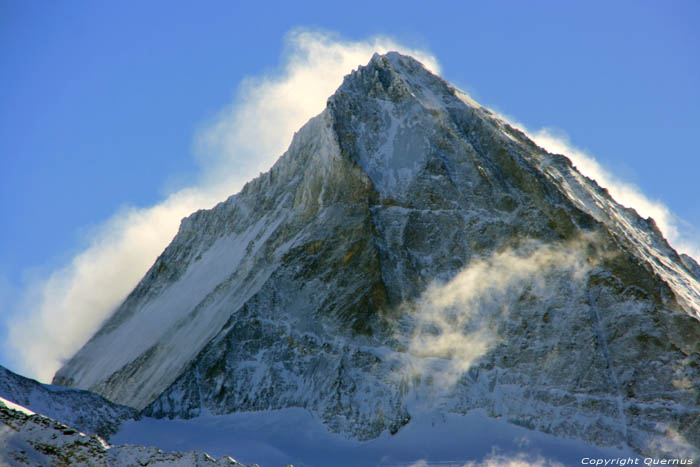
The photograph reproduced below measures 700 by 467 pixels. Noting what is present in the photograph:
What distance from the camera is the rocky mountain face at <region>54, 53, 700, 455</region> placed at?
63062 millimetres

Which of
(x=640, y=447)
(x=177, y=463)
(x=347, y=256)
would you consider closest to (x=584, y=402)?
(x=640, y=447)

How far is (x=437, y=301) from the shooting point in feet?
234

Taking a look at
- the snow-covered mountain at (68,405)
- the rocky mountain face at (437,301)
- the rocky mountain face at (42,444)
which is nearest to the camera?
the rocky mountain face at (42,444)

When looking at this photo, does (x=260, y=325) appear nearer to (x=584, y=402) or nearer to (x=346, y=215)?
(x=346, y=215)

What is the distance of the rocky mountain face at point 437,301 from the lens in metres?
63.1
